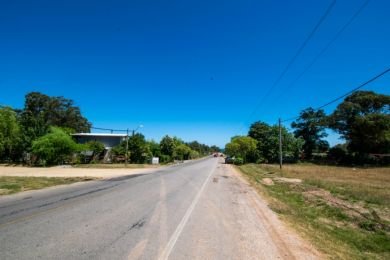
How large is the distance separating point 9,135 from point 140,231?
135 ft

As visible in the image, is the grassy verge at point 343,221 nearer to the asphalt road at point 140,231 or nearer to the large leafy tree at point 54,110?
the asphalt road at point 140,231

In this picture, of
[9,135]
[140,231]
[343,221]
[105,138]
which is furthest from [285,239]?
[105,138]

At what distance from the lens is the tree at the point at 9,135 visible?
35247 millimetres

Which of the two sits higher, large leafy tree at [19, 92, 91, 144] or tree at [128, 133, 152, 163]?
large leafy tree at [19, 92, 91, 144]

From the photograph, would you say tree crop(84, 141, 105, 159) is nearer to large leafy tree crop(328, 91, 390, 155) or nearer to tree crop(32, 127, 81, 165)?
tree crop(32, 127, 81, 165)

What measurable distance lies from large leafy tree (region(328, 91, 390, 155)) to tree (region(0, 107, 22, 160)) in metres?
58.3

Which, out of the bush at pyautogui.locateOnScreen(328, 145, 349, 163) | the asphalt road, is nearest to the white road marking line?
the asphalt road

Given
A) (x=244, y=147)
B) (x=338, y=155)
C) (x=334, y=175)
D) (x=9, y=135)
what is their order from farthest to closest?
(x=338, y=155) → (x=244, y=147) → (x=9, y=135) → (x=334, y=175)

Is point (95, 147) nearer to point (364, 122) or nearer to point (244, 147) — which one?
point (244, 147)

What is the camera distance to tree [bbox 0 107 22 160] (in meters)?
35.2

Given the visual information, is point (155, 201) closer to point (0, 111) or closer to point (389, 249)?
point (389, 249)

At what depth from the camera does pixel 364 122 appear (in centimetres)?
5238

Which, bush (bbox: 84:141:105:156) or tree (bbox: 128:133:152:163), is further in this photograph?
tree (bbox: 128:133:152:163)

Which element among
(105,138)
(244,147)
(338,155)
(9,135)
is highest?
(105,138)
